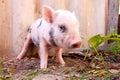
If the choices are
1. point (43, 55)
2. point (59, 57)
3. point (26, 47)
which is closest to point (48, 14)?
point (43, 55)

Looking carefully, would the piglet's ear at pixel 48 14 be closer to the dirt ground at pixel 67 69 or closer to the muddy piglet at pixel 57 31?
the muddy piglet at pixel 57 31

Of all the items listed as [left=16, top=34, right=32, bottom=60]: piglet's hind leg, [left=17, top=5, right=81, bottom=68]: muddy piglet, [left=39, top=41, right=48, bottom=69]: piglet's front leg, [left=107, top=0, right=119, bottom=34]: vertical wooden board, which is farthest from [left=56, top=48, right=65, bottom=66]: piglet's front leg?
[left=107, top=0, right=119, bottom=34]: vertical wooden board

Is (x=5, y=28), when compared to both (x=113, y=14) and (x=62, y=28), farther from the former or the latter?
(x=113, y=14)

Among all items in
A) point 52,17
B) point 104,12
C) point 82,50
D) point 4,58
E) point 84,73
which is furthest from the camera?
point 104,12

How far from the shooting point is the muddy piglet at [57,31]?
8.61ft

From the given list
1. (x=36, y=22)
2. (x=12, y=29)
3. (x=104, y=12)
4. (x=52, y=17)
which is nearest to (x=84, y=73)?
(x=52, y=17)

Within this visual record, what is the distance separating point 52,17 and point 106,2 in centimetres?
114

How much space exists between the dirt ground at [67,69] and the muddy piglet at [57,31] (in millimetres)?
147

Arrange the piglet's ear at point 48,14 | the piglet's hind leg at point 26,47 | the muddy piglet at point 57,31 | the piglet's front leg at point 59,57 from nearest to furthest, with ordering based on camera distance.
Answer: the muddy piglet at point 57,31
the piglet's ear at point 48,14
the piglet's front leg at point 59,57
the piglet's hind leg at point 26,47

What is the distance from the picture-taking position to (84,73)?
7.45ft

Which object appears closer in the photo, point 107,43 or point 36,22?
point 36,22

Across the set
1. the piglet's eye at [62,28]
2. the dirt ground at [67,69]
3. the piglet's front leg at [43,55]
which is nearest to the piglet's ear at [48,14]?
the piglet's eye at [62,28]

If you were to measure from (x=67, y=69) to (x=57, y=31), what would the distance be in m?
0.37

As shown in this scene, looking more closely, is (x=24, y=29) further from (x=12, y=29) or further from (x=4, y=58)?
(x=4, y=58)
